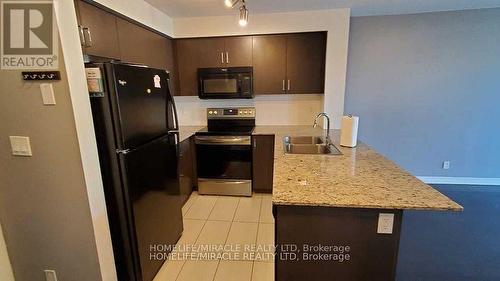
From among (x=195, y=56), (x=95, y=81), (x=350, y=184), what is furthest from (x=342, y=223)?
(x=195, y=56)

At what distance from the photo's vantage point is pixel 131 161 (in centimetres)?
155

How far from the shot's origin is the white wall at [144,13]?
203 centimetres

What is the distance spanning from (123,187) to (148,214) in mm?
Result: 335

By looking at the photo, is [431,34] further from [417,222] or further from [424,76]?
[417,222]

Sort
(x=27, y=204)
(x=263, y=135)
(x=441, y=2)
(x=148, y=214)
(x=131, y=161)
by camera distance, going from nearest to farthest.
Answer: (x=27, y=204) → (x=131, y=161) → (x=148, y=214) → (x=441, y=2) → (x=263, y=135)

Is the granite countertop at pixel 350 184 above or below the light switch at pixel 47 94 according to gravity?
below

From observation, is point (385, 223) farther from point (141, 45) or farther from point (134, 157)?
point (141, 45)

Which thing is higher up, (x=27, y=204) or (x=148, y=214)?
(x=27, y=204)

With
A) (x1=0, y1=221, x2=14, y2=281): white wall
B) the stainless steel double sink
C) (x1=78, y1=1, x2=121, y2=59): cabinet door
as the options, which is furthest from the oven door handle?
(x1=0, y1=221, x2=14, y2=281): white wall

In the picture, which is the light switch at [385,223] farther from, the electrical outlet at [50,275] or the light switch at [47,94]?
the electrical outlet at [50,275]

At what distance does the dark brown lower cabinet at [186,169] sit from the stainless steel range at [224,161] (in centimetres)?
9

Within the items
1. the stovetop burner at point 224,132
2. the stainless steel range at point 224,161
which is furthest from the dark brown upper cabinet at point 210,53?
the stainless steel range at point 224,161

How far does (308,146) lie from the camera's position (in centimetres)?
248

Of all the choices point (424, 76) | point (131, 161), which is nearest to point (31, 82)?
point (131, 161)
